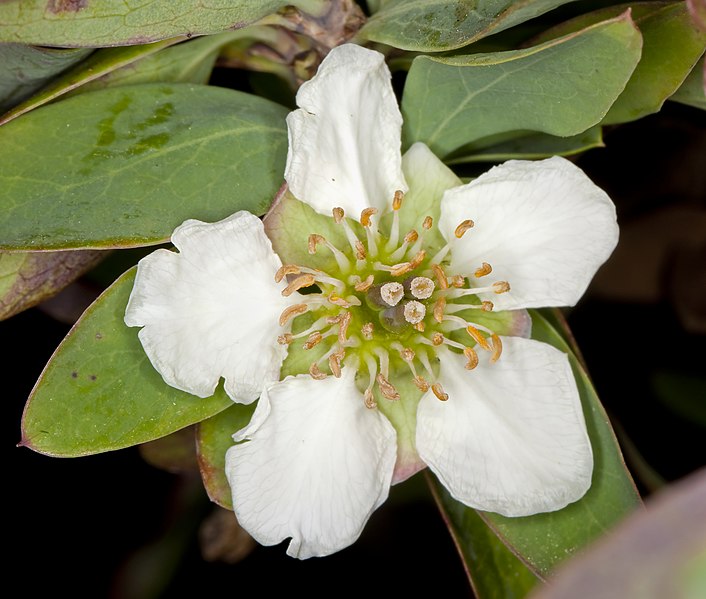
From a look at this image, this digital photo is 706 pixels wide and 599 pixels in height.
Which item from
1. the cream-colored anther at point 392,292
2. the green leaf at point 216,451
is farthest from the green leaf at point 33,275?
the cream-colored anther at point 392,292

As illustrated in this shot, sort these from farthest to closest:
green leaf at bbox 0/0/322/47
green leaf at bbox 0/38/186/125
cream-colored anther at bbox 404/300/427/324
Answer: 1. cream-colored anther at bbox 404/300/427/324
2. green leaf at bbox 0/38/186/125
3. green leaf at bbox 0/0/322/47

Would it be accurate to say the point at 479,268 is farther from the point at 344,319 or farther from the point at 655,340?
the point at 655,340

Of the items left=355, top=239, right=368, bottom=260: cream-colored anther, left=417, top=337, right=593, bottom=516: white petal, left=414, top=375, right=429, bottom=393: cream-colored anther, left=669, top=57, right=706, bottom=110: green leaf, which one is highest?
left=669, top=57, right=706, bottom=110: green leaf

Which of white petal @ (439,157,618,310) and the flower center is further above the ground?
white petal @ (439,157,618,310)

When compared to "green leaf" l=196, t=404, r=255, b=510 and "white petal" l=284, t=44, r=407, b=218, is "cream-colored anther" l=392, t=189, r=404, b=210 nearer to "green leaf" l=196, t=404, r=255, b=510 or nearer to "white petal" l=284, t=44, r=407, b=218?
A: "white petal" l=284, t=44, r=407, b=218

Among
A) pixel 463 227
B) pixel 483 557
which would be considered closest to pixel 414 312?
pixel 463 227

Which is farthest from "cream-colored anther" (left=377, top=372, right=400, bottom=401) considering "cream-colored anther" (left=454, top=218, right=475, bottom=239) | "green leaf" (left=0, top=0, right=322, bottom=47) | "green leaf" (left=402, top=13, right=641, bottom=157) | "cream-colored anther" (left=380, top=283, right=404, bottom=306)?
"green leaf" (left=0, top=0, right=322, bottom=47)

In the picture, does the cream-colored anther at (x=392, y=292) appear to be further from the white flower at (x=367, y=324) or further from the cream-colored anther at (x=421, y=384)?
the cream-colored anther at (x=421, y=384)

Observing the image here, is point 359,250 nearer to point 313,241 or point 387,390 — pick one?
point 313,241
